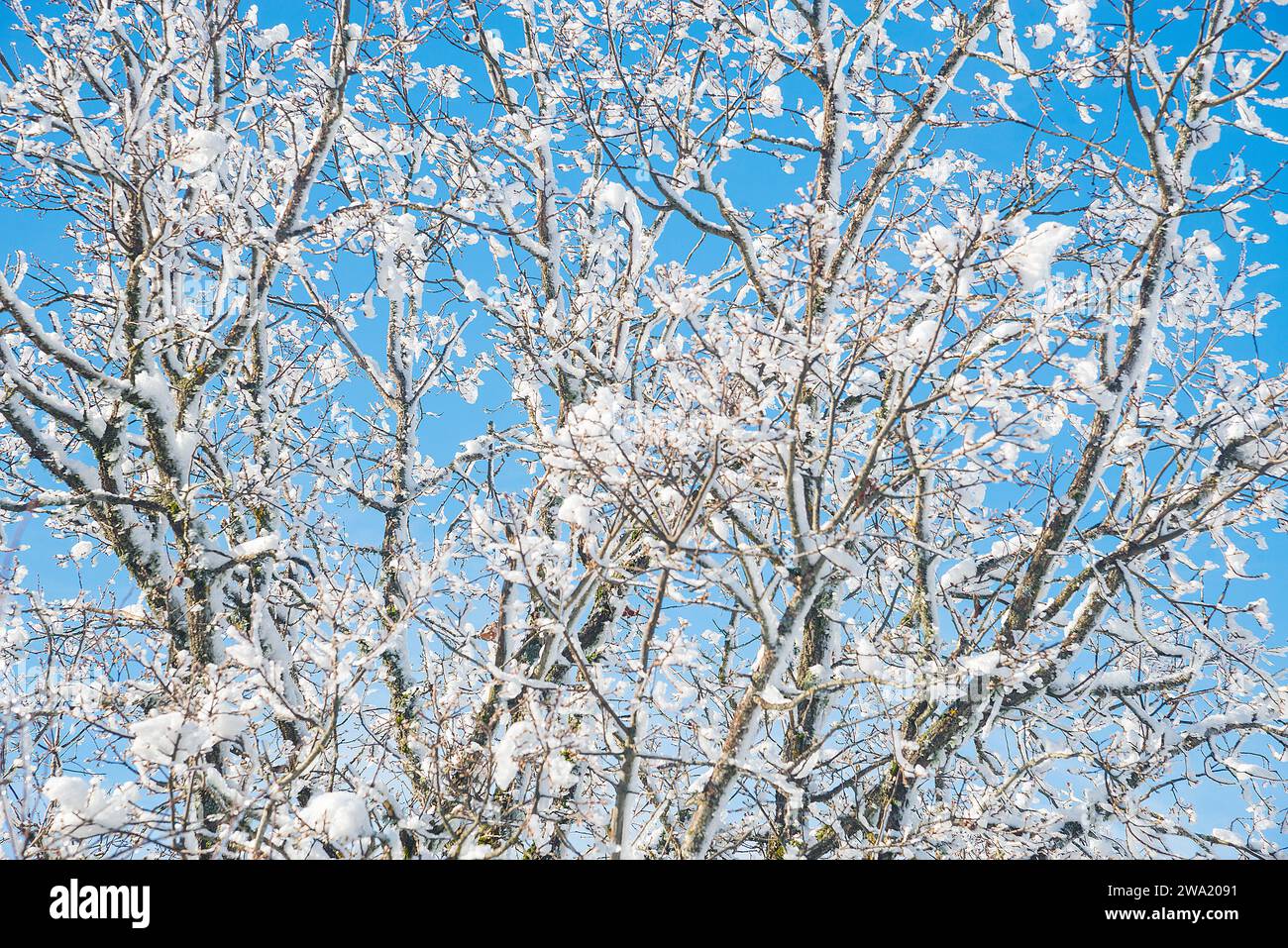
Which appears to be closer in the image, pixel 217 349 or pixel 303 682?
pixel 217 349

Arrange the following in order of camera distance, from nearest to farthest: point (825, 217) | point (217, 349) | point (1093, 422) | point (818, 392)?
point (825, 217) → point (818, 392) → point (1093, 422) → point (217, 349)

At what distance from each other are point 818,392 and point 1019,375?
57.8 inches

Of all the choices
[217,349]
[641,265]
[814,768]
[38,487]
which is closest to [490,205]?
[641,265]

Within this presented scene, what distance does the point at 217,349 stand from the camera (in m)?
5.44

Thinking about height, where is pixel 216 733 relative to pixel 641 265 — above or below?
below

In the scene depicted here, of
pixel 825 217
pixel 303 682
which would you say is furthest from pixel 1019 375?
pixel 303 682

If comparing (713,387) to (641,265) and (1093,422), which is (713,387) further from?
(1093,422)

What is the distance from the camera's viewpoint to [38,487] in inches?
204
